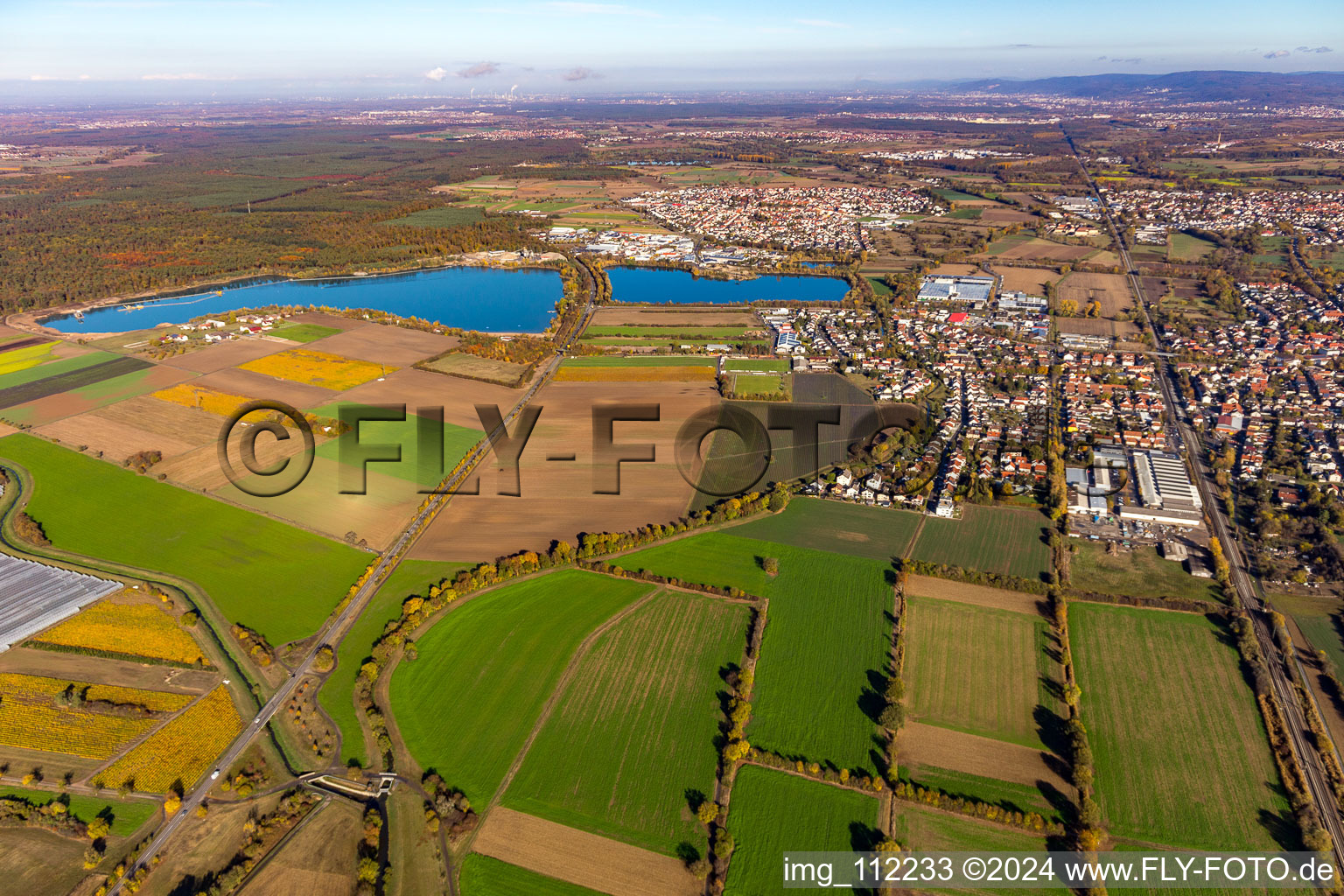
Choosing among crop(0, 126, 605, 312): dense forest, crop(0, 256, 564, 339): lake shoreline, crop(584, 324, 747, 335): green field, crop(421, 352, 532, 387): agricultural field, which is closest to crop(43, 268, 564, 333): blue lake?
crop(0, 256, 564, 339): lake shoreline

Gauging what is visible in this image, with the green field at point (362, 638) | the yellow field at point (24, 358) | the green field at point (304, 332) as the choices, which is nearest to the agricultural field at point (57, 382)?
the yellow field at point (24, 358)

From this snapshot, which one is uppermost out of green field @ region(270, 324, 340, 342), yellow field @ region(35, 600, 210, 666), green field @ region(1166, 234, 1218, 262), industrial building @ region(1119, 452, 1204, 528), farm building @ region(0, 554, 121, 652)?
green field @ region(1166, 234, 1218, 262)

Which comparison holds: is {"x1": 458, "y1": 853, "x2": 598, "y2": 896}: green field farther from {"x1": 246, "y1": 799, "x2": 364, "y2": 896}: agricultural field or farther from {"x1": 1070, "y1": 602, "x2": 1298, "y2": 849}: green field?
{"x1": 1070, "y1": 602, "x2": 1298, "y2": 849}: green field

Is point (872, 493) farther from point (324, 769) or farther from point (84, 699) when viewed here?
point (84, 699)

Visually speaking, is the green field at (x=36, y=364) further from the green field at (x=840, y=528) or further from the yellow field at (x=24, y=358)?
the green field at (x=840, y=528)

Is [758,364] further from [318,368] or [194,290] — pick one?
[194,290]

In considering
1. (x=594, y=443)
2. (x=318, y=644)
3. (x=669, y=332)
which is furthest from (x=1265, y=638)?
(x=669, y=332)

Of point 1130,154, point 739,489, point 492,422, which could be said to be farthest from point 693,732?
point 1130,154
